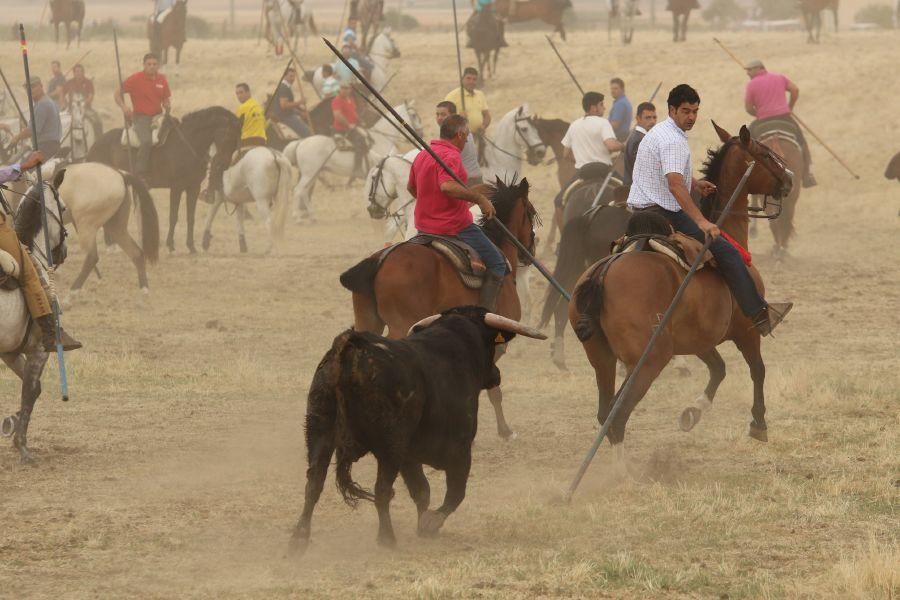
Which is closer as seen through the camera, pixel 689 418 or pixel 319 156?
pixel 689 418

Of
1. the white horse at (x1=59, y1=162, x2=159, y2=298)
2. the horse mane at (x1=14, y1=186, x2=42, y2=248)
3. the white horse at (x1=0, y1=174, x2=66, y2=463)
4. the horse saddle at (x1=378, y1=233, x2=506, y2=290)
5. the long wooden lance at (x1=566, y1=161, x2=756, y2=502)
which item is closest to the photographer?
the long wooden lance at (x1=566, y1=161, x2=756, y2=502)

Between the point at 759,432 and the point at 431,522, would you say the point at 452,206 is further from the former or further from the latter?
the point at 431,522

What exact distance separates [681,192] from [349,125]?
64.1 feet

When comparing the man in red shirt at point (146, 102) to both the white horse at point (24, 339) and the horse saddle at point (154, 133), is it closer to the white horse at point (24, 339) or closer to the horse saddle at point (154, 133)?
the horse saddle at point (154, 133)

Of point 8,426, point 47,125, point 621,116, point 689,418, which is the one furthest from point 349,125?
point 689,418

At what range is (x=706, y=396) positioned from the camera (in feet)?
33.7

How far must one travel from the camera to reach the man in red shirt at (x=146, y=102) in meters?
23.5

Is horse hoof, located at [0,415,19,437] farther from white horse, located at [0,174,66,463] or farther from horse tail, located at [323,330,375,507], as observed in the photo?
horse tail, located at [323,330,375,507]

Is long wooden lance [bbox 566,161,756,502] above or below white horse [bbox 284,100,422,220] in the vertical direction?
above

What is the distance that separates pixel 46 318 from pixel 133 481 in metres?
1.44

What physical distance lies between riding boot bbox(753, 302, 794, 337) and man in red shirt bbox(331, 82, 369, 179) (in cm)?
1771

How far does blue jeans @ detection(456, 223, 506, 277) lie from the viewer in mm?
10125

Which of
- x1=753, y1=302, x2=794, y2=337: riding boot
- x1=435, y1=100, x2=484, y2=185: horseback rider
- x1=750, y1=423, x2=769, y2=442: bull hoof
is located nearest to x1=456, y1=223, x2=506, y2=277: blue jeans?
x1=753, y1=302, x2=794, y2=337: riding boot

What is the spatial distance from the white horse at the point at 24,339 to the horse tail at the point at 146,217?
7.64 metres
